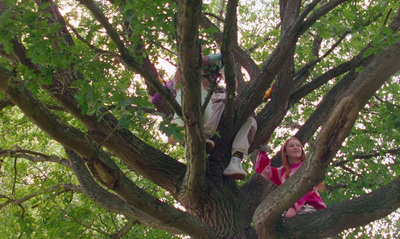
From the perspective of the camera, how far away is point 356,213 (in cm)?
344

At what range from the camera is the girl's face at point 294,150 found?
15.3 feet

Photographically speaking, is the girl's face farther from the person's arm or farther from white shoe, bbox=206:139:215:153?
white shoe, bbox=206:139:215:153

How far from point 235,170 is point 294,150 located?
92 cm

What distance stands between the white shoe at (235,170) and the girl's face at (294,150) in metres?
0.77

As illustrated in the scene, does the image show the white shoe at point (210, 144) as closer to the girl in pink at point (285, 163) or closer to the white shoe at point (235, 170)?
the white shoe at point (235, 170)

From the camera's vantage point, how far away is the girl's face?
4655mm

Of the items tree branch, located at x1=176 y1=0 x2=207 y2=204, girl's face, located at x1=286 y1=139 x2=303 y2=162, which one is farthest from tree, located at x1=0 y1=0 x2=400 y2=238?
girl's face, located at x1=286 y1=139 x2=303 y2=162

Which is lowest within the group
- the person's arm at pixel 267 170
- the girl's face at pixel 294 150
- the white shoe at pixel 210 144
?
the person's arm at pixel 267 170

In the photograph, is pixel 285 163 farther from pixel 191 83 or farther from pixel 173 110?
pixel 191 83

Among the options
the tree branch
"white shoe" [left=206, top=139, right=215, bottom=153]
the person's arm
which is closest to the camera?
the tree branch

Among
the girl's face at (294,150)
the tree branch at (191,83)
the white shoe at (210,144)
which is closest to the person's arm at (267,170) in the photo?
the girl's face at (294,150)

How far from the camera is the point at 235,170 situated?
4.16 m

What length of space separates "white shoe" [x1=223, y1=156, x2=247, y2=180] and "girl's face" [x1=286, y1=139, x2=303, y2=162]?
2.53ft

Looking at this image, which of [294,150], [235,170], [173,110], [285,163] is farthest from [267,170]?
[173,110]
